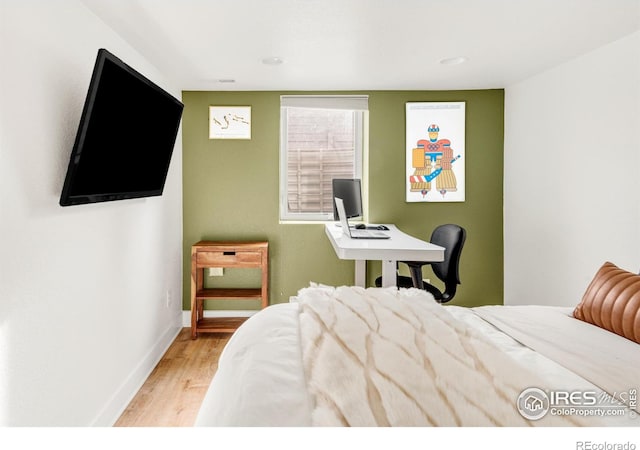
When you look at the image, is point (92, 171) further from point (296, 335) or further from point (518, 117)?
point (518, 117)

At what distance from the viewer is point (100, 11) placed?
73.9 inches

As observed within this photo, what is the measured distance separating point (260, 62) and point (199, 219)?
62.7 inches

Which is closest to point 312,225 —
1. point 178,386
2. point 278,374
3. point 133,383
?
point 178,386

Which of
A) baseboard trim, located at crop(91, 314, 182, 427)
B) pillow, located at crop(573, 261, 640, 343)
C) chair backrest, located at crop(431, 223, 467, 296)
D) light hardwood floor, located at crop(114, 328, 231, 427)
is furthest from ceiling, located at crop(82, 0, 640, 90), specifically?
light hardwood floor, located at crop(114, 328, 231, 427)

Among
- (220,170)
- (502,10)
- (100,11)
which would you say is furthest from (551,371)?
(220,170)

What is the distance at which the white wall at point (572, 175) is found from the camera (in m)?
2.20

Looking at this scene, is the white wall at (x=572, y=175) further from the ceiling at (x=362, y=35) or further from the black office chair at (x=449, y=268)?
the black office chair at (x=449, y=268)

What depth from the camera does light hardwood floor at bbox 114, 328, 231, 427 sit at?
205 centimetres

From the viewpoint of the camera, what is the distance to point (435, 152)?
348 cm

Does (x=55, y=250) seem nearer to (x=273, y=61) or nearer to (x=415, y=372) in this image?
(x=415, y=372)

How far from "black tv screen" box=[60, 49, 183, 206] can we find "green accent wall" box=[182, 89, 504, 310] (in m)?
1.03

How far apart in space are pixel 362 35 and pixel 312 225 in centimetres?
180

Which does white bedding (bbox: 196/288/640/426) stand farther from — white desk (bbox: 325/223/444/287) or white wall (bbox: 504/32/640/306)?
white wall (bbox: 504/32/640/306)

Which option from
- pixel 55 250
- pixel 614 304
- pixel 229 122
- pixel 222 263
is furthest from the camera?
pixel 229 122
